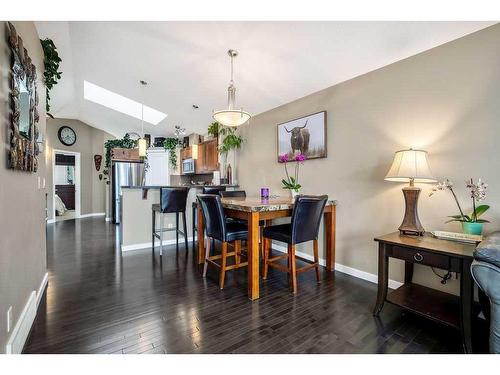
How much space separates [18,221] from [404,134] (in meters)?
3.14

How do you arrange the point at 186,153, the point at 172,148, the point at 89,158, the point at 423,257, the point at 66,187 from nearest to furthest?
the point at 423,257 → the point at 186,153 → the point at 172,148 → the point at 89,158 → the point at 66,187

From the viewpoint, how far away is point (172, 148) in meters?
7.08

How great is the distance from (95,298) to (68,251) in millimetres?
1991

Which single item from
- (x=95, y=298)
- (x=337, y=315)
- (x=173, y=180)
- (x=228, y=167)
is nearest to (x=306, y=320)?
(x=337, y=315)

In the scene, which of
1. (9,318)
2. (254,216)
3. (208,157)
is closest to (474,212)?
(254,216)

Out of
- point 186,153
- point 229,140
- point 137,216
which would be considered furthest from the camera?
point 186,153

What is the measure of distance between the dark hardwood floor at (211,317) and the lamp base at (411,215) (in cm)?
68

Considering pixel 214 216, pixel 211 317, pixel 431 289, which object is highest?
pixel 214 216

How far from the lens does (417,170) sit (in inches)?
76.2

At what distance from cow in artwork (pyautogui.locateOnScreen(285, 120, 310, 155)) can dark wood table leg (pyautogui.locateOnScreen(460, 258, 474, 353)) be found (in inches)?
83.3

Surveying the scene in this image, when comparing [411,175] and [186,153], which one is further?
[186,153]

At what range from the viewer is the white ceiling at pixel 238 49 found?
2.18m

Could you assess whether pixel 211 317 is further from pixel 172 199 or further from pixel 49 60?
pixel 49 60

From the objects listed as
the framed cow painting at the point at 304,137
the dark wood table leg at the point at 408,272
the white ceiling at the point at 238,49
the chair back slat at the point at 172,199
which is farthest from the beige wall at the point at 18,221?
the dark wood table leg at the point at 408,272
